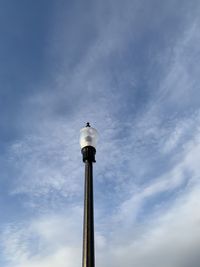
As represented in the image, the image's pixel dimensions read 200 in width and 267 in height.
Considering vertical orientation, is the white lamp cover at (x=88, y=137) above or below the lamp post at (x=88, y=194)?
above

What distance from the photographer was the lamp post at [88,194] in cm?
616

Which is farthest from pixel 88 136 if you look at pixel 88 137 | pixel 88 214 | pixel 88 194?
pixel 88 214

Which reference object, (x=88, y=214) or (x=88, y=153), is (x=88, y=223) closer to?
(x=88, y=214)

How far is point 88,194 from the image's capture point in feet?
23.0

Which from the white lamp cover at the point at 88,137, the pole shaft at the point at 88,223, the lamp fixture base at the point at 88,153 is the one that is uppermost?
the white lamp cover at the point at 88,137

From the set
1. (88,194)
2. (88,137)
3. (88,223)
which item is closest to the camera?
(88,223)

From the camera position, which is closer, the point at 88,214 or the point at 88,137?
the point at 88,214

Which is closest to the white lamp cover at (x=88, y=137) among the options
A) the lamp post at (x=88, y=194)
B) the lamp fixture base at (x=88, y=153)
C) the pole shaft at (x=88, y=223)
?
the lamp post at (x=88, y=194)

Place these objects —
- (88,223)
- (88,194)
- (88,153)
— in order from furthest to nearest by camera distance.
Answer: (88,153), (88,194), (88,223)

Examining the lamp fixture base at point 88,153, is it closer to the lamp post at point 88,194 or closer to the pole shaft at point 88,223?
the lamp post at point 88,194

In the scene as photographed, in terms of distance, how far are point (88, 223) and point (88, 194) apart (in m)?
0.71

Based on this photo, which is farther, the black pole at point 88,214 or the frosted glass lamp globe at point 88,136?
the frosted glass lamp globe at point 88,136

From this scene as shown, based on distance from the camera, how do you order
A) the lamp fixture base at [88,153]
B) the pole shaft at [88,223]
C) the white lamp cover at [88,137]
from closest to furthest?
the pole shaft at [88,223], the lamp fixture base at [88,153], the white lamp cover at [88,137]

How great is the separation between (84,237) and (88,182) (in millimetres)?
1285
